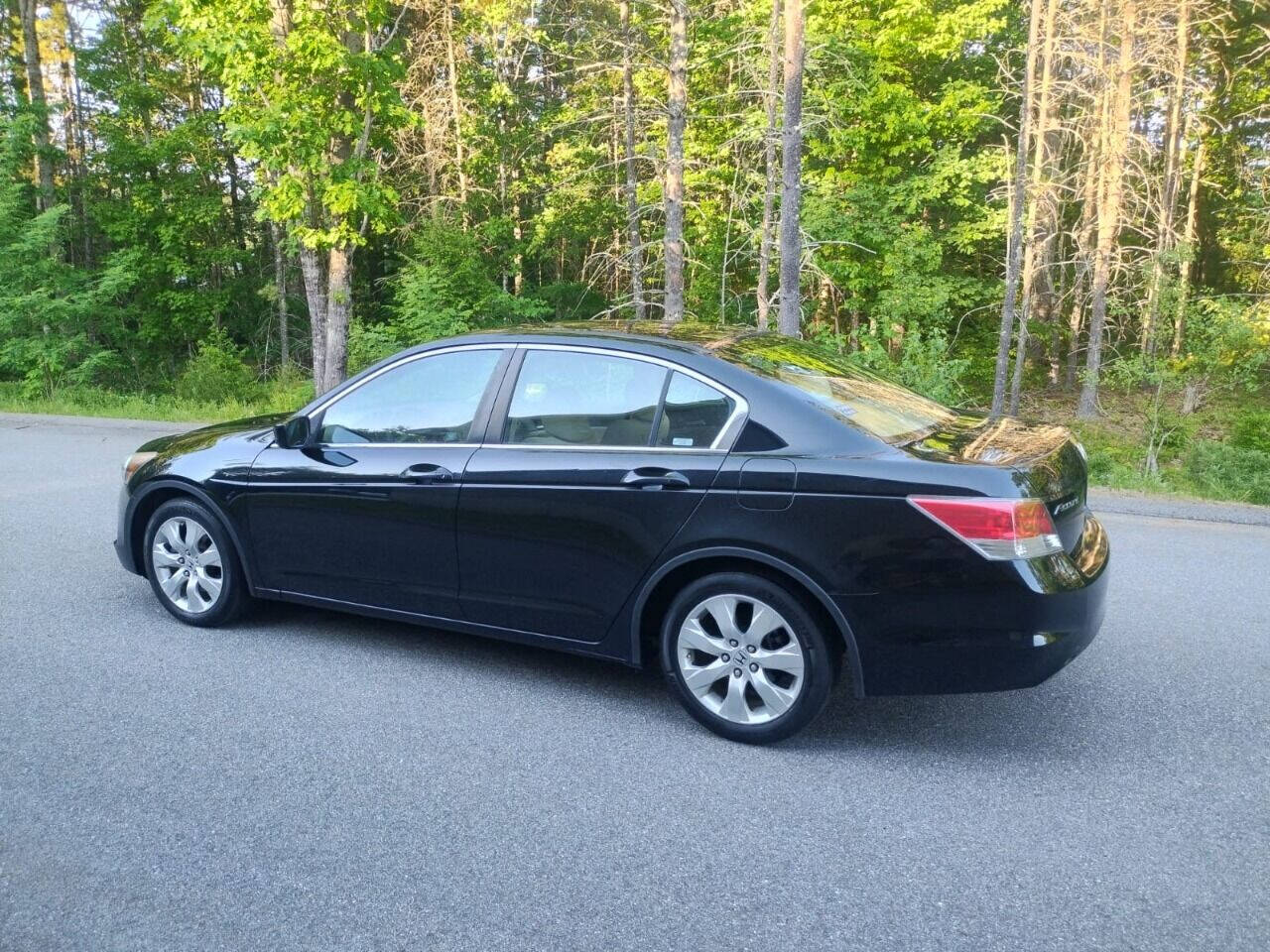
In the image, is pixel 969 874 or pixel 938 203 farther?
pixel 938 203

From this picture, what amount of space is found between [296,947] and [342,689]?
1.90m

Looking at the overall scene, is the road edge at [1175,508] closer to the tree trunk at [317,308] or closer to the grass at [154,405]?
the grass at [154,405]

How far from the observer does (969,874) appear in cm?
296

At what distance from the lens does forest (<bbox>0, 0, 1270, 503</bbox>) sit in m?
15.4

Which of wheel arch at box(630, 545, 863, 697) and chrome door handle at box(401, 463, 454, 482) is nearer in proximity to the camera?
wheel arch at box(630, 545, 863, 697)

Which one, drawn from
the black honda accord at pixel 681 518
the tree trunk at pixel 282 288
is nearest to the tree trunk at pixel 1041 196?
the black honda accord at pixel 681 518

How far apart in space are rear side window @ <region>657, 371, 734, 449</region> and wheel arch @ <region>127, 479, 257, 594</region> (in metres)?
2.56

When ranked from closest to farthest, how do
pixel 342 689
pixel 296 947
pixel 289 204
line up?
pixel 296 947
pixel 342 689
pixel 289 204

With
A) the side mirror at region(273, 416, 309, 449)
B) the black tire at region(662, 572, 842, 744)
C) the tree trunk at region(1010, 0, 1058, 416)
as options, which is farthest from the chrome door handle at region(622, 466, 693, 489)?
the tree trunk at region(1010, 0, 1058, 416)

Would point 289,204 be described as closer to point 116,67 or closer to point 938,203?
point 938,203

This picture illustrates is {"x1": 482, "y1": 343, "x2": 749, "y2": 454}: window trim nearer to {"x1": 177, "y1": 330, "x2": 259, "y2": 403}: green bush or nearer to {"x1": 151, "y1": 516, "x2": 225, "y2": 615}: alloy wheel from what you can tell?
{"x1": 151, "y1": 516, "x2": 225, "y2": 615}: alloy wheel

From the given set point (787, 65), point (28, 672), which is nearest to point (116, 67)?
point (787, 65)

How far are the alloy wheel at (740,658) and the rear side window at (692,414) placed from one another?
69 cm

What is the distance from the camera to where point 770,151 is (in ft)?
59.8
